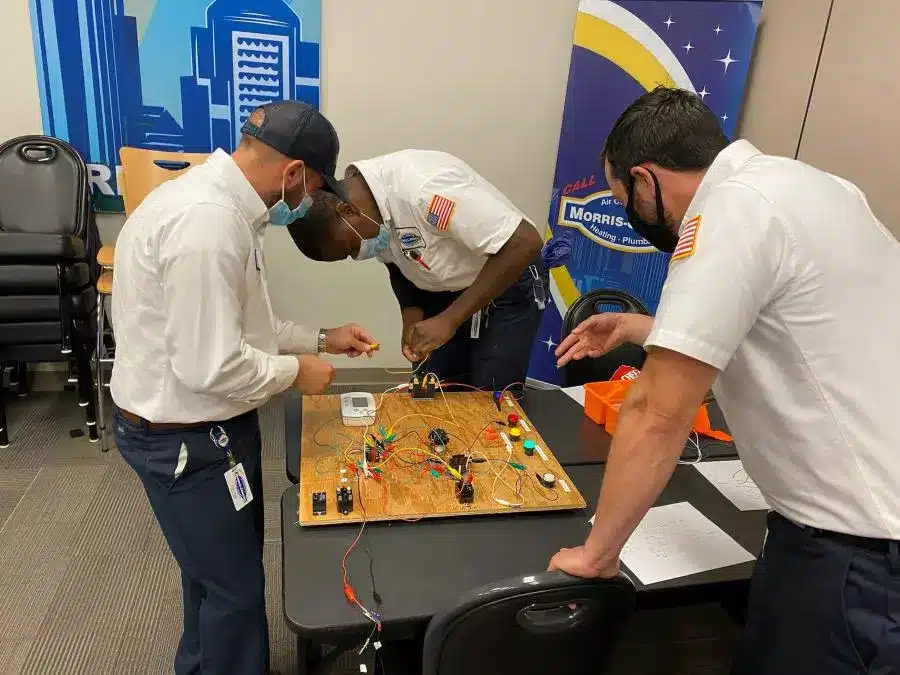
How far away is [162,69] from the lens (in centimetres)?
311

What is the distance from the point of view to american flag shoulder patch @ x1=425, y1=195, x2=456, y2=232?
187 centimetres

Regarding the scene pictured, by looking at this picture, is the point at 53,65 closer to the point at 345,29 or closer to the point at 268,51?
the point at 268,51

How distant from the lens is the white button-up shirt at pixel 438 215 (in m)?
1.88

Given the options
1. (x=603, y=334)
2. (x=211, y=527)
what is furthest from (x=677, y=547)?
(x=211, y=527)

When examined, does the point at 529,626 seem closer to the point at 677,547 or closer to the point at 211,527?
the point at 677,547

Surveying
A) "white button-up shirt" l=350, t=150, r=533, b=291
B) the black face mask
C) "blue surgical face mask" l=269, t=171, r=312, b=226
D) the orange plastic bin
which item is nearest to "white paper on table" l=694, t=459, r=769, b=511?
the orange plastic bin

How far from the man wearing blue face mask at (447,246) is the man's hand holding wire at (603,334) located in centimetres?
33

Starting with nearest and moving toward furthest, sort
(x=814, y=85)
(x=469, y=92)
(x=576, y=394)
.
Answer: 1. (x=576, y=394)
2. (x=814, y=85)
3. (x=469, y=92)

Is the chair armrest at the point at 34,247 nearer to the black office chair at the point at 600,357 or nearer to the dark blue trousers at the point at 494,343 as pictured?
the dark blue trousers at the point at 494,343

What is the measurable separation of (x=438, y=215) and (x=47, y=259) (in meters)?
1.82

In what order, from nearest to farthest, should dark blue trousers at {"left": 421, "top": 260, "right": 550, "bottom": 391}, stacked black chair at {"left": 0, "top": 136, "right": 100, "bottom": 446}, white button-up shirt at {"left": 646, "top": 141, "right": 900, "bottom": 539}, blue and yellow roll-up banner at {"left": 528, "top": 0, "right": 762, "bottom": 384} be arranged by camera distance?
white button-up shirt at {"left": 646, "top": 141, "right": 900, "bottom": 539} < dark blue trousers at {"left": 421, "top": 260, "right": 550, "bottom": 391} < stacked black chair at {"left": 0, "top": 136, "right": 100, "bottom": 446} < blue and yellow roll-up banner at {"left": 528, "top": 0, "right": 762, "bottom": 384}

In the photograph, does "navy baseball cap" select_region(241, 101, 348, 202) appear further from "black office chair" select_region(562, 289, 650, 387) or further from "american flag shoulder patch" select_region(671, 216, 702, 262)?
"black office chair" select_region(562, 289, 650, 387)

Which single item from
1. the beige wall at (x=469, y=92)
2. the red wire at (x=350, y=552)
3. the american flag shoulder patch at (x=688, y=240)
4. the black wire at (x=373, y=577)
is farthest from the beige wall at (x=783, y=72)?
the black wire at (x=373, y=577)

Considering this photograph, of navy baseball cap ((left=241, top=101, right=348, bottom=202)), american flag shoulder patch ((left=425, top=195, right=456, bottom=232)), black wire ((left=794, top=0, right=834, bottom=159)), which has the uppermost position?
black wire ((left=794, top=0, right=834, bottom=159))
